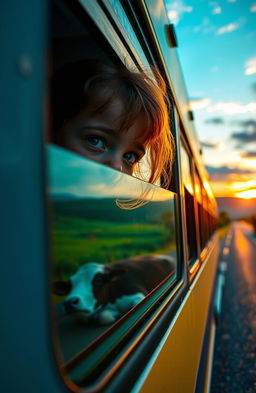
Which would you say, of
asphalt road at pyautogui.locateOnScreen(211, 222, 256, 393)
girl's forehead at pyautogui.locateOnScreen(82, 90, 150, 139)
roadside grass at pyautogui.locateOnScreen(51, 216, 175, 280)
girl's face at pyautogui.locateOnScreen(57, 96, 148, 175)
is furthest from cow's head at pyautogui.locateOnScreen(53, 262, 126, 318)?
asphalt road at pyautogui.locateOnScreen(211, 222, 256, 393)

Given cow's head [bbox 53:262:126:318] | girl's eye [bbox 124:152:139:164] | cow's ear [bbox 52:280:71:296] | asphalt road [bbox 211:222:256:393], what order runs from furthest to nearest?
asphalt road [bbox 211:222:256:393], girl's eye [bbox 124:152:139:164], cow's head [bbox 53:262:126:318], cow's ear [bbox 52:280:71:296]

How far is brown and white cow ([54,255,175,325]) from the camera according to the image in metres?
0.90

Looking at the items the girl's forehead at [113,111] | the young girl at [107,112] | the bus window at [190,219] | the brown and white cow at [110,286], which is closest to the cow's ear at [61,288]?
the brown and white cow at [110,286]

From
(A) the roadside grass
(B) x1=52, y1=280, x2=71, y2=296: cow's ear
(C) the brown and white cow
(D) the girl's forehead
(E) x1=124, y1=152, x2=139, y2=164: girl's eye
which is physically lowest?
(C) the brown and white cow

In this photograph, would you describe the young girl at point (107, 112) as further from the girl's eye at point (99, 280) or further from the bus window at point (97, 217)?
the girl's eye at point (99, 280)

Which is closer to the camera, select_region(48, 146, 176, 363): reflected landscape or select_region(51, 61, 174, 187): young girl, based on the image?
select_region(48, 146, 176, 363): reflected landscape

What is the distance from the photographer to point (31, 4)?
0.35 m

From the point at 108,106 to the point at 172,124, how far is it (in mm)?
607

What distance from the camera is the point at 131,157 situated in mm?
1257

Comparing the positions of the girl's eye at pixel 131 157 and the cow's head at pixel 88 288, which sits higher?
the girl's eye at pixel 131 157

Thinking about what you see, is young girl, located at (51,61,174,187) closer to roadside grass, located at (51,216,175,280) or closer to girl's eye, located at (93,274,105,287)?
roadside grass, located at (51,216,175,280)

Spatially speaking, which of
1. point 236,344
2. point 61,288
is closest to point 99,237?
point 61,288

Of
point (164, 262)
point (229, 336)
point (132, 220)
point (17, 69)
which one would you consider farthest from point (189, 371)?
point (229, 336)

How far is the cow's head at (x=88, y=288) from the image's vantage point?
2.81 ft
